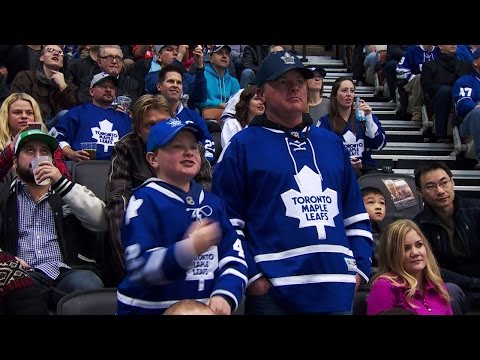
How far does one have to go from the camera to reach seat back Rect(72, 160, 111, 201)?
5.69 metres

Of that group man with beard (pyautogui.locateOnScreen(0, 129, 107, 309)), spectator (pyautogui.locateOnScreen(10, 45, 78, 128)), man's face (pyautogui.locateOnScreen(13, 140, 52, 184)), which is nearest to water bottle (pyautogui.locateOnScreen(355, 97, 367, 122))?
spectator (pyautogui.locateOnScreen(10, 45, 78, 128))

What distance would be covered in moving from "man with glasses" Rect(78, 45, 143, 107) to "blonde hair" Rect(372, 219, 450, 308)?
3.55 m

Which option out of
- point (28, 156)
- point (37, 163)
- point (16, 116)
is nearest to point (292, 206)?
point (37, 163)

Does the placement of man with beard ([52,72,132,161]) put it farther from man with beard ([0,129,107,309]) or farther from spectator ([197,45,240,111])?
spectator ([197,45,240,111])

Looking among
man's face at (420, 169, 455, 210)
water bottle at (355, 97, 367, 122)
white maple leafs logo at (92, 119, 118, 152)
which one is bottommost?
man's face at (420, 169, 455, 210)

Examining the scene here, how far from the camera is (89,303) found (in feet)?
13.8

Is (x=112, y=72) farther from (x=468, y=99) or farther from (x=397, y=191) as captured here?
(x=468, y=99)

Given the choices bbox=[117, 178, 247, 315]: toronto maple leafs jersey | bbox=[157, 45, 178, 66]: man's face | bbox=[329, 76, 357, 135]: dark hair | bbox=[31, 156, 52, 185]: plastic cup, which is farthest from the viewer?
bbox=[157, 45, 178, 66]: man's face

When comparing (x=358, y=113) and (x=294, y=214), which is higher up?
(x=358, y=113)

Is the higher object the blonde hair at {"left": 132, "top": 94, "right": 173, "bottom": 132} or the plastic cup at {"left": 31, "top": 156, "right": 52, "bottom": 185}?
the blonde hair at {"left": 132, "top": 94, "right": 173, "bottom": 132}

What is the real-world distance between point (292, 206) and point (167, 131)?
1.92 ft

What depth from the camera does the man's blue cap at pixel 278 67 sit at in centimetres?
350
